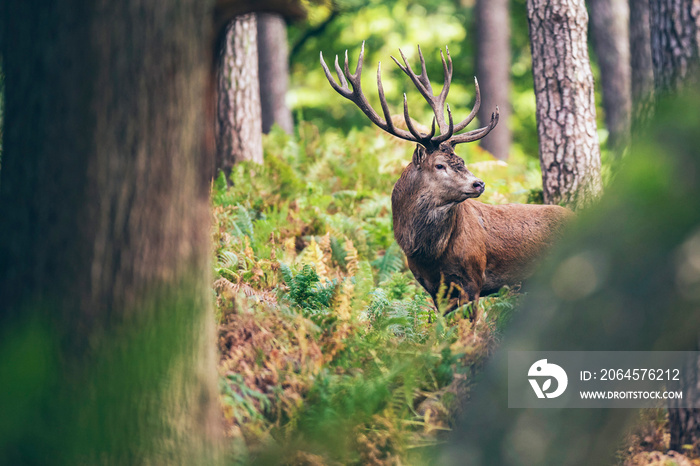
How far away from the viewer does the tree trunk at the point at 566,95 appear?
789 cm

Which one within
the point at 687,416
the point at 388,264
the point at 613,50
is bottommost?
the point at 687,416

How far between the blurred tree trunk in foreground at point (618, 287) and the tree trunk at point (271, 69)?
14.3 metres

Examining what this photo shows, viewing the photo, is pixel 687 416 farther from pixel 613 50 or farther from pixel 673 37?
pixel 613 50

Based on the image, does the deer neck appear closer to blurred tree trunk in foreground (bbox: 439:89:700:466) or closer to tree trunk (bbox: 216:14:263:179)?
blurred tree trunk in foreground (bbox: 439:89:700:466)

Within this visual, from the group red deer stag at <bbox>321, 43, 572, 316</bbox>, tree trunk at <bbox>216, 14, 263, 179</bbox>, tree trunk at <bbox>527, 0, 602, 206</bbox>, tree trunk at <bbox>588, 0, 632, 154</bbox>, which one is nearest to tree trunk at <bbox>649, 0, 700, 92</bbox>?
red deer stag at <bbox>321, 43, 572, 316</bbox>

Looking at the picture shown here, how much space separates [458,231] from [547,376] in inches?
158

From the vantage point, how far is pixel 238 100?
10.0 meters

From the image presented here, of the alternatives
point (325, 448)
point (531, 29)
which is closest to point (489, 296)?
point (531, 29)

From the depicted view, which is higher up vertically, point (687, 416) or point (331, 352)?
point (331, 352)

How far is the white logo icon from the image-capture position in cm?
265

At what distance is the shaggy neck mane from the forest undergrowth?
0.50 m

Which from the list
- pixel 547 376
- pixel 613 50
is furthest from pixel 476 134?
pixel 613 50

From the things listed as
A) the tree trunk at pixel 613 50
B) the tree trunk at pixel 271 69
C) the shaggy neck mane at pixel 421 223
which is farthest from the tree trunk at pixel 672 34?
the tree trunk at pixel 271 69

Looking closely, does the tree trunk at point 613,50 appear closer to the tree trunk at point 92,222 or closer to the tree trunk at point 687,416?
the tree trunk at point 687,416
